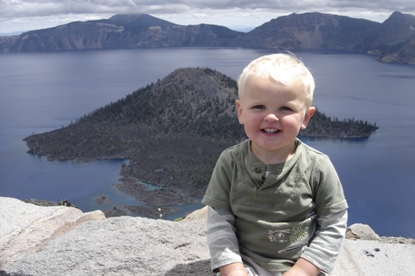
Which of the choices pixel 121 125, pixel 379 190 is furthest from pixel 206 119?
pixel 379 190

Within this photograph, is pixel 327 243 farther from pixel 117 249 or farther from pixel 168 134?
pixel 168 134

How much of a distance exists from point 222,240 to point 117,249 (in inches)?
80.2

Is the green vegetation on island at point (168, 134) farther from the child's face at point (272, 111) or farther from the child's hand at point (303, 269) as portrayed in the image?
the child's face at point (272, 111)

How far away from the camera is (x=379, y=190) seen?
3578 inches

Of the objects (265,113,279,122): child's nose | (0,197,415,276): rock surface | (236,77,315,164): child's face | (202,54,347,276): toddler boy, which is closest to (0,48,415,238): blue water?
(0,197,415,276): rock surface

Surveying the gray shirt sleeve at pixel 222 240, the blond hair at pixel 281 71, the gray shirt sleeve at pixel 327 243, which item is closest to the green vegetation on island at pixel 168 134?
the gray shirt sleeve at pixel 222 240

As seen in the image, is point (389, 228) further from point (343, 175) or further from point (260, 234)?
point (260, 234)

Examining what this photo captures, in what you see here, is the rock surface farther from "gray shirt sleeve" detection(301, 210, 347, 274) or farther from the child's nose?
the child's nose

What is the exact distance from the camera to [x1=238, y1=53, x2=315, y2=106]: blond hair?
4.23 meters

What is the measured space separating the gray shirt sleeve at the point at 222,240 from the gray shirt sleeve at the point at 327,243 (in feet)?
2.34

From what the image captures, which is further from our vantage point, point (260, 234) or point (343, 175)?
point (343, 175)

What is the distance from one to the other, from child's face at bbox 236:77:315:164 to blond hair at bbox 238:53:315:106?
4 centimetres

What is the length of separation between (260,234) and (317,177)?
82cm

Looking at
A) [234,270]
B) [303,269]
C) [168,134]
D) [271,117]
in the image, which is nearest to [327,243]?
[303,269]
